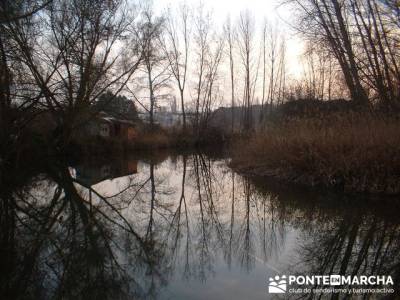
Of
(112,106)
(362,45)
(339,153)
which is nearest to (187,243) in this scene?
(339,153)

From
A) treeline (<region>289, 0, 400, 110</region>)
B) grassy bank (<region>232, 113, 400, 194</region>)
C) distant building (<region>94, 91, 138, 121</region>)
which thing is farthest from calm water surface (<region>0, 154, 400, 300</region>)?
distant building (<region>94, 91, 138, 121</region>)

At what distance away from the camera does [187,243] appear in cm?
585

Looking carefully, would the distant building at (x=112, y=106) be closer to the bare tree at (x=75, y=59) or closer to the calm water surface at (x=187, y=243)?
the bare tree at (x=75, y=59)

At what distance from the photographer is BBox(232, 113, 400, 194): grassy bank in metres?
8.04

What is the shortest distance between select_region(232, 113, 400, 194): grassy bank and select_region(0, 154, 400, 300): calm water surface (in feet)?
2.43

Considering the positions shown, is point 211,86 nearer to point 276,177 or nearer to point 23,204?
point 276,177

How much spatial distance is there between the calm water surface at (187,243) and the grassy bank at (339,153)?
29.1 inches

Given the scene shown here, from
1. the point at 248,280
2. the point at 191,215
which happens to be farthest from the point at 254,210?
the point at 248,280

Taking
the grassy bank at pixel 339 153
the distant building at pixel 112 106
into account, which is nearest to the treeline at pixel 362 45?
the grassy bank at pixel 339 153

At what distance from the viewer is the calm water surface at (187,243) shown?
4.18 m

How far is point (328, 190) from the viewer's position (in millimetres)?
9094

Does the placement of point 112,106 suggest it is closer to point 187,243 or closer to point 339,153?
point 339,153

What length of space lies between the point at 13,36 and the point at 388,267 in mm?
16688

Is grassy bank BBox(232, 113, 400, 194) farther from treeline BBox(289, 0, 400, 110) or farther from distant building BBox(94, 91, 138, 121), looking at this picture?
distant building BBox(94, 91, 138, 121)
